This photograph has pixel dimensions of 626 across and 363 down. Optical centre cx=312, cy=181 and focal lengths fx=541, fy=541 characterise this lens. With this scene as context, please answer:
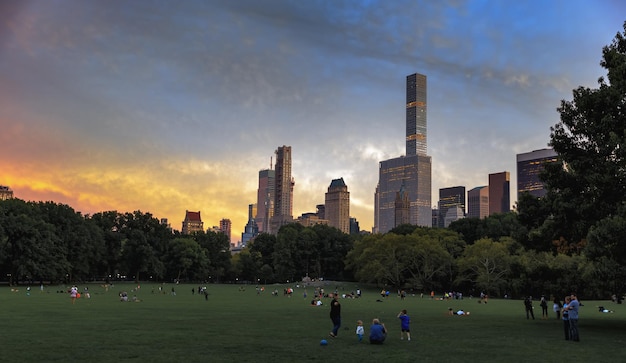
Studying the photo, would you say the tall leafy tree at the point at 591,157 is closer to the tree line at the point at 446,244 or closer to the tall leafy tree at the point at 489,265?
the tree line at the point at 446,244

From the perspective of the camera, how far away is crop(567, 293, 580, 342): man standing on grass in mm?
22375

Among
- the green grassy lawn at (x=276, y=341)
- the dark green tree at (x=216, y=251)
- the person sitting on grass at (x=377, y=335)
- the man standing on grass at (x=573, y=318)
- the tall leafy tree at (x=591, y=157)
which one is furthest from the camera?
the dark green tree at (x=216, y=251)

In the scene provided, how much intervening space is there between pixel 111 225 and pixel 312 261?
49.1 m

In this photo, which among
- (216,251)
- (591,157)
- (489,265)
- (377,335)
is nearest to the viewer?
(377,335)

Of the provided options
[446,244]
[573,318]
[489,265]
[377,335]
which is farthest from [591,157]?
[446,244]

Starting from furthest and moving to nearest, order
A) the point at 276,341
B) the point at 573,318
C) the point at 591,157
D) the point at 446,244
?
1. the point at 446,244
2. the point at 591,157
3. the point at 573,318
4. the point at 276,341

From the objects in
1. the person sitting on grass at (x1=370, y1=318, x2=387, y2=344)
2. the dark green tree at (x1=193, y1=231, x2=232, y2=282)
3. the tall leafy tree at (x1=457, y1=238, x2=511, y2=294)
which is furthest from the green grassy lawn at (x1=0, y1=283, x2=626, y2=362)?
the dark green tree at (x1=193, y1=231, x2=232, y2=282)

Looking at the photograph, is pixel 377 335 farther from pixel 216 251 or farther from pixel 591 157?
pixel 216 251

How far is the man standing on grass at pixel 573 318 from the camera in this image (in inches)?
881

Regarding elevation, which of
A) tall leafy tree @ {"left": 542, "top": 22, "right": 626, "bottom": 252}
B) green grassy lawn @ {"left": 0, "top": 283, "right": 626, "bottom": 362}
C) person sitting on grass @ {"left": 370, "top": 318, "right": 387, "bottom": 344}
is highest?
tall leafy tree @ {"left": 542, "top": 22, "right": 626, "bottom": 252}

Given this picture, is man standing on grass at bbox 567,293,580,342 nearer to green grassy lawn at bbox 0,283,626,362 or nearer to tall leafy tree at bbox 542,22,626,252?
green grassy lawn at bbox 0,283,626,362

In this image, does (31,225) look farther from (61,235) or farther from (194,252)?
(194,252)

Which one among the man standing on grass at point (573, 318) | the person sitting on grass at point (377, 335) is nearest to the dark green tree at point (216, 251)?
the person sitting on grass at point (377, 335)

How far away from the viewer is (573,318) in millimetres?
22797
